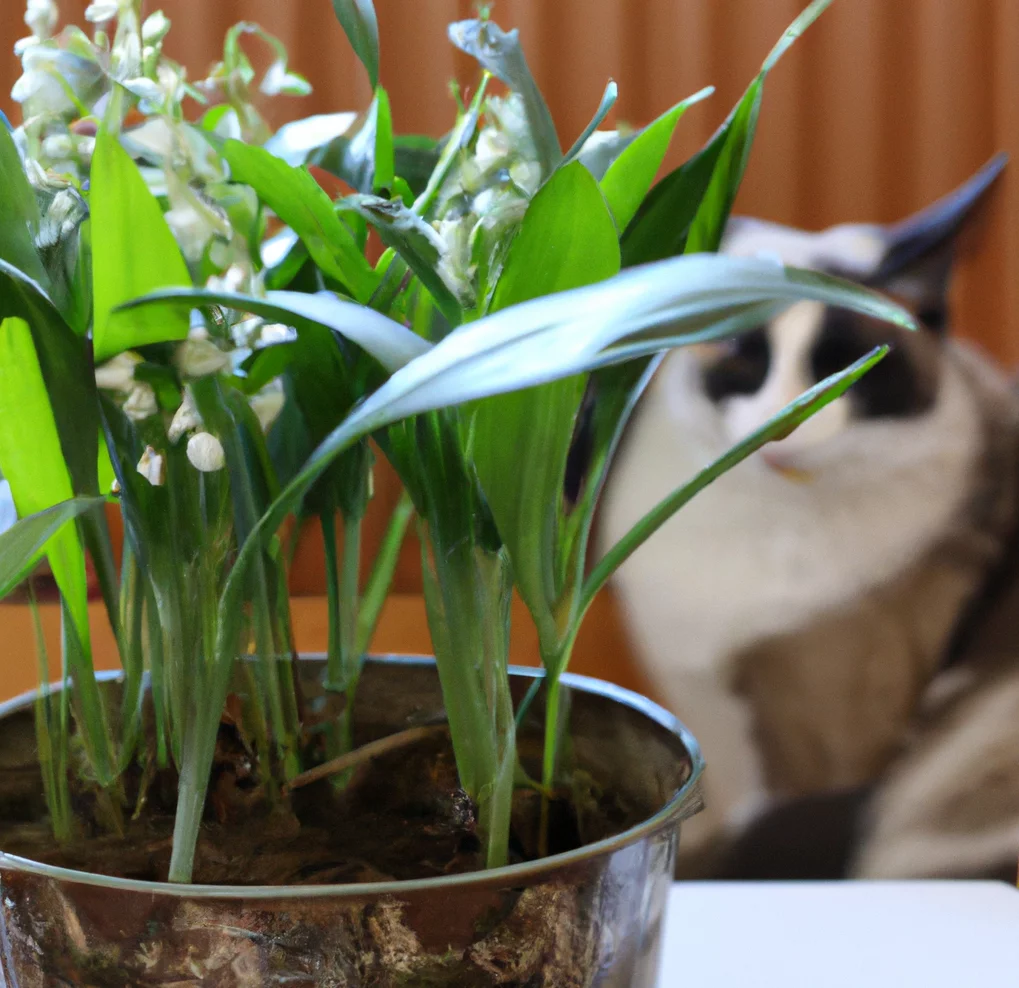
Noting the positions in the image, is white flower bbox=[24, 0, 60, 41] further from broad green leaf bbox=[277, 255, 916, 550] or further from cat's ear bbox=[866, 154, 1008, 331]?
cat's ear bbox=[866, 154, 1008, 331]

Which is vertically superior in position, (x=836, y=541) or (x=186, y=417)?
(x=186, y=417)

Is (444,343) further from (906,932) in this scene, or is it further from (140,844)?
(906,932)

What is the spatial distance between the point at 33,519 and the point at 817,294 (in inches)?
5.7

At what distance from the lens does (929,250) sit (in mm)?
655

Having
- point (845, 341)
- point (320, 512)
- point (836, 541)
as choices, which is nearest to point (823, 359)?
point (845, 341)

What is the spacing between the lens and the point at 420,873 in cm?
24

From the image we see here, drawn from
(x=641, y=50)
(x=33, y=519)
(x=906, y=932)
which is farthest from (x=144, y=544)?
(x=641, y=50)

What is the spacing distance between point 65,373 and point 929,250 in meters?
0.59

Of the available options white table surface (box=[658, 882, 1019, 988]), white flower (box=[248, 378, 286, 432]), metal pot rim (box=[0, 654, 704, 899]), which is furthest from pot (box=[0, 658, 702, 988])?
white table surface (box=[658, 882, 1019, 988])

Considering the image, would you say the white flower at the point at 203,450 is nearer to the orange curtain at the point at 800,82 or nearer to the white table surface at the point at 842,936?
the white table surface at the point at 842,936

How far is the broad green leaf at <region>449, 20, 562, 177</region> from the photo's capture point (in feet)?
0.68

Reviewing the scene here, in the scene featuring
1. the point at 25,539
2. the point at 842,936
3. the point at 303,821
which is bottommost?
the point at 842,936

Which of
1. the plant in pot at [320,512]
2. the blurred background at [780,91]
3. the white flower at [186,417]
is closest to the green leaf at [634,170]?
the plant in pot at [320,512]

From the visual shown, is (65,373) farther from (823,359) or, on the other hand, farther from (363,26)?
(823,359)
